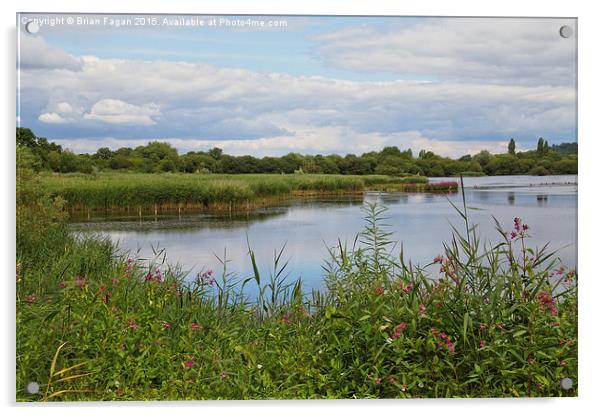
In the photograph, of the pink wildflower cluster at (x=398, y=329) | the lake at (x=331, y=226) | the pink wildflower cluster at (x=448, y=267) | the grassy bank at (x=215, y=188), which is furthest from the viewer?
the grassy bank at (x=215, y=188)

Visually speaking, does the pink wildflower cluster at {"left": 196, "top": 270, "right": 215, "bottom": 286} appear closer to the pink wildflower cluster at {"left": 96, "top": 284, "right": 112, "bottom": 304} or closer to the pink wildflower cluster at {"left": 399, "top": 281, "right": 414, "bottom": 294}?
the pink wildflower cluster at {"left": 96, "top": 284, "right": 112, "bottom": 304}

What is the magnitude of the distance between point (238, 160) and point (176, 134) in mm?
518

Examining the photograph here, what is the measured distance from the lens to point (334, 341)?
4578mm

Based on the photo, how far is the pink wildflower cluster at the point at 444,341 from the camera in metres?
4.46

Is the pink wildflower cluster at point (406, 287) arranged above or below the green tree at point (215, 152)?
below

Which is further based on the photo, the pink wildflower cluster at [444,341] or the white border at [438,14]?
the white border at [438,14]

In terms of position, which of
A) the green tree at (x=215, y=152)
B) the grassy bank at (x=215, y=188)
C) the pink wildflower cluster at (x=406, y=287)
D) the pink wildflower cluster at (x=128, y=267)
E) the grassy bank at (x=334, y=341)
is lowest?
the grassy bank at (x=334, y=341)

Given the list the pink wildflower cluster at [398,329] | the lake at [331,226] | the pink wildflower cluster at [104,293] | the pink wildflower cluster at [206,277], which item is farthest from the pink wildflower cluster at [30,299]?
the pink wildflower cluster at [398,329]

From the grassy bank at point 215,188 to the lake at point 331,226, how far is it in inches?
3.9

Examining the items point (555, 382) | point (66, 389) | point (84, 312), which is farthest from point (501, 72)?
point (66, 389)

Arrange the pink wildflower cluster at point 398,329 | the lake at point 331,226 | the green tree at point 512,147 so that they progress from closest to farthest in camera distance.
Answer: the pink wildflower cluster at point 398,329
the lake at point 331,226
the green tree at point 512,147

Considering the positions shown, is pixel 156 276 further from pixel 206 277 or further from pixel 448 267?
pixel 448 267

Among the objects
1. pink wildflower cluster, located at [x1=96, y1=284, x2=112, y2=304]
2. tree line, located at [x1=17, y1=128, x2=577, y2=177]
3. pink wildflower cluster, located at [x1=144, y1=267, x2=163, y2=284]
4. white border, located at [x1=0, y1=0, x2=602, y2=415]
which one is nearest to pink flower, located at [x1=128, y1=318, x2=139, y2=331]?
pink wildflower cluster, located at [x1=96, y1=284, x2=112, y2=304]

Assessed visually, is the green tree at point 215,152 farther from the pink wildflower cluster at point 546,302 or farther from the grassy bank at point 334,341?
the pink wildflower cluster at point 546,302
